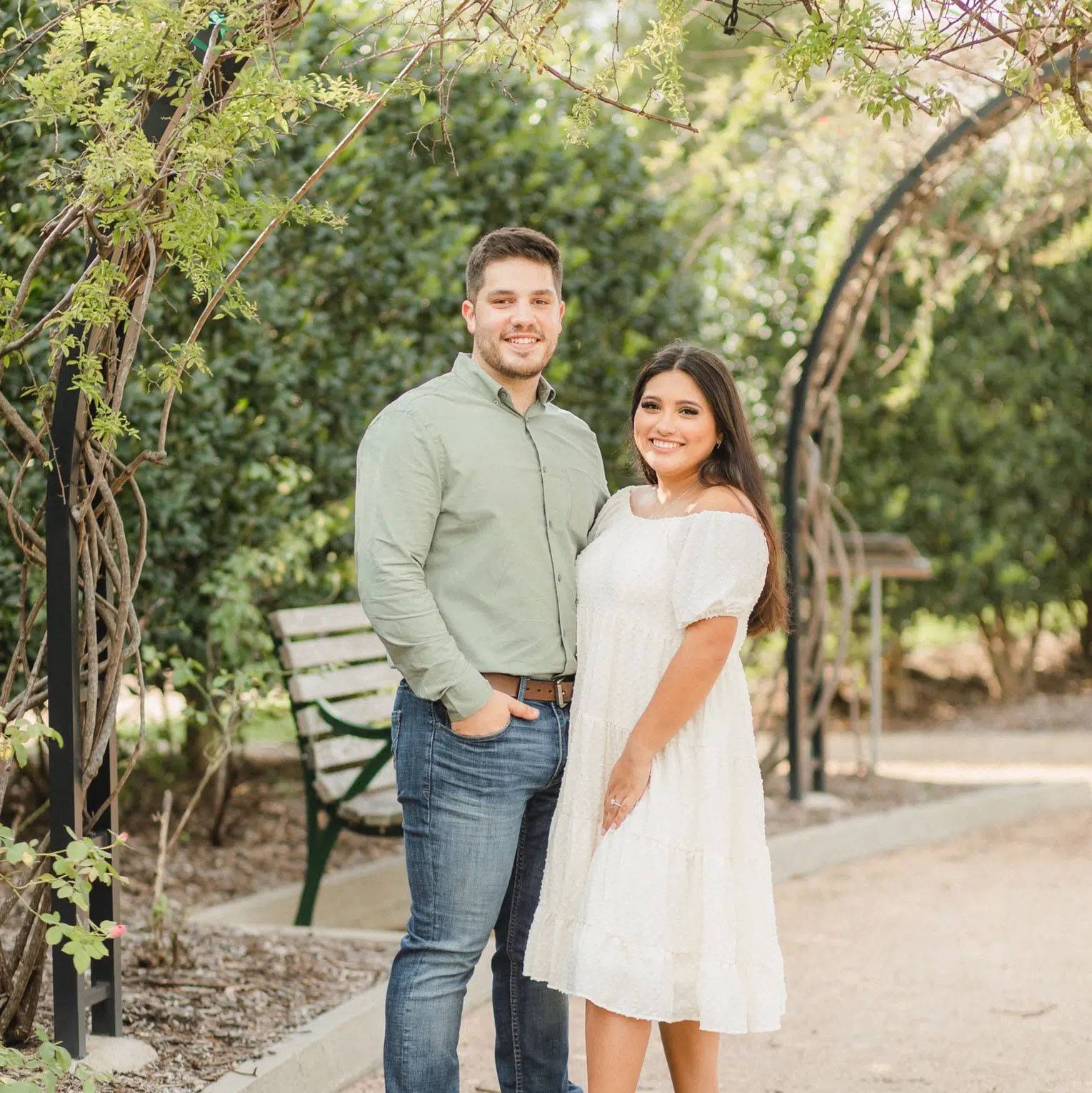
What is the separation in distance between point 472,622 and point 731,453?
68 cm

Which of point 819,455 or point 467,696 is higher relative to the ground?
point 819,455

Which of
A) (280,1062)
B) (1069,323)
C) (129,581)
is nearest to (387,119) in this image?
(129,581)

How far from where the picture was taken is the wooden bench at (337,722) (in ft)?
15.8

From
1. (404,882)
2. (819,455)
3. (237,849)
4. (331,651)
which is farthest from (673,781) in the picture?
(819,455)

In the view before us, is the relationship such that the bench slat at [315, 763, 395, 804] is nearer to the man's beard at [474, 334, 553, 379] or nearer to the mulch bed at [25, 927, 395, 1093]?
the mulch bed at [25, 927, 395, 1093]

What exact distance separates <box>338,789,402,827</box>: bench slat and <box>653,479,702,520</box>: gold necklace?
1.93 meters

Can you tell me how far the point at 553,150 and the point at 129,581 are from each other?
3.99 m

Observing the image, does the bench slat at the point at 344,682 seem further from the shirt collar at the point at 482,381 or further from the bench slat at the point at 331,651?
the shirt collar at the point at 482,381

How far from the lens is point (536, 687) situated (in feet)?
10.1

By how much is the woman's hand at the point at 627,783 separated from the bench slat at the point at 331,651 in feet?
6.79

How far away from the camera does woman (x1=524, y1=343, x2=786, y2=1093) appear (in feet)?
9.55

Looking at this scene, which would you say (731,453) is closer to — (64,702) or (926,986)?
(64,702)

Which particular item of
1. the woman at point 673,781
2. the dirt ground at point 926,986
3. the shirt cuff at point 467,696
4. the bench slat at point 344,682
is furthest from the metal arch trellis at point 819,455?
the shirt cuff at point 467,696

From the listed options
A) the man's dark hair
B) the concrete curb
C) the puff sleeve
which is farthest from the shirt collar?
the concrete curb
